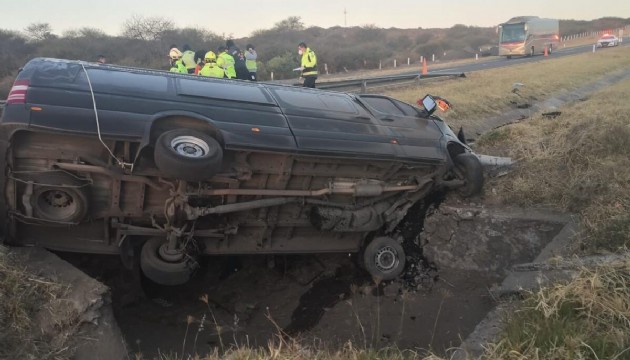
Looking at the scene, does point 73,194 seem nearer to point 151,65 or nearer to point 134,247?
point 134,247

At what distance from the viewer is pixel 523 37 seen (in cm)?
3900

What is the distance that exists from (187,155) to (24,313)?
1634 millimetres

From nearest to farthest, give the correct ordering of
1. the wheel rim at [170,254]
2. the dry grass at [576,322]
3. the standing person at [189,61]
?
the dry grass at [576,322] < the wheel rim at [170,254] < the standing person at [189,61]

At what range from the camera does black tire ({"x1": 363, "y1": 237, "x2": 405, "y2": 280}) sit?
6.08 metres

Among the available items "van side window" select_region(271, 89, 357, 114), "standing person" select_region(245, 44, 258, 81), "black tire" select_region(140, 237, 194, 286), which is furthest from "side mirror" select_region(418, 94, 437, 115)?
"standing person" select_region(245, 44, 258, 81)

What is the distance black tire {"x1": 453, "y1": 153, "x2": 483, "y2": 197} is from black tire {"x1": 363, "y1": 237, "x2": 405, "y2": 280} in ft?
4.40

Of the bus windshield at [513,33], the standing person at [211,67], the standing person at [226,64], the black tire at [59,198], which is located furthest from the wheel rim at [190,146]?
the bus windshield at [513,33]

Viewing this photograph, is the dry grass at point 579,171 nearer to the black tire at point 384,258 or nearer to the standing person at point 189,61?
the black tire at point 384,258

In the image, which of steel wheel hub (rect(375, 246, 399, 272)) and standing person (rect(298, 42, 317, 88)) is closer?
steel wheel hub (rect(375, 246, 399, 272))

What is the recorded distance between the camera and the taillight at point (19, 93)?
4383 millimetres

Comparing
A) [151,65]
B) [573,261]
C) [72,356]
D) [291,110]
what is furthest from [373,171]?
[151,65]

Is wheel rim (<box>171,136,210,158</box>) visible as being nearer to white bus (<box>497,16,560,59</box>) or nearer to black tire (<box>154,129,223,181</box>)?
black tire (<box>154,129,223,181</box>)

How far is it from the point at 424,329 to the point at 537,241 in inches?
77.6

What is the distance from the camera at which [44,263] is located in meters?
4.52
